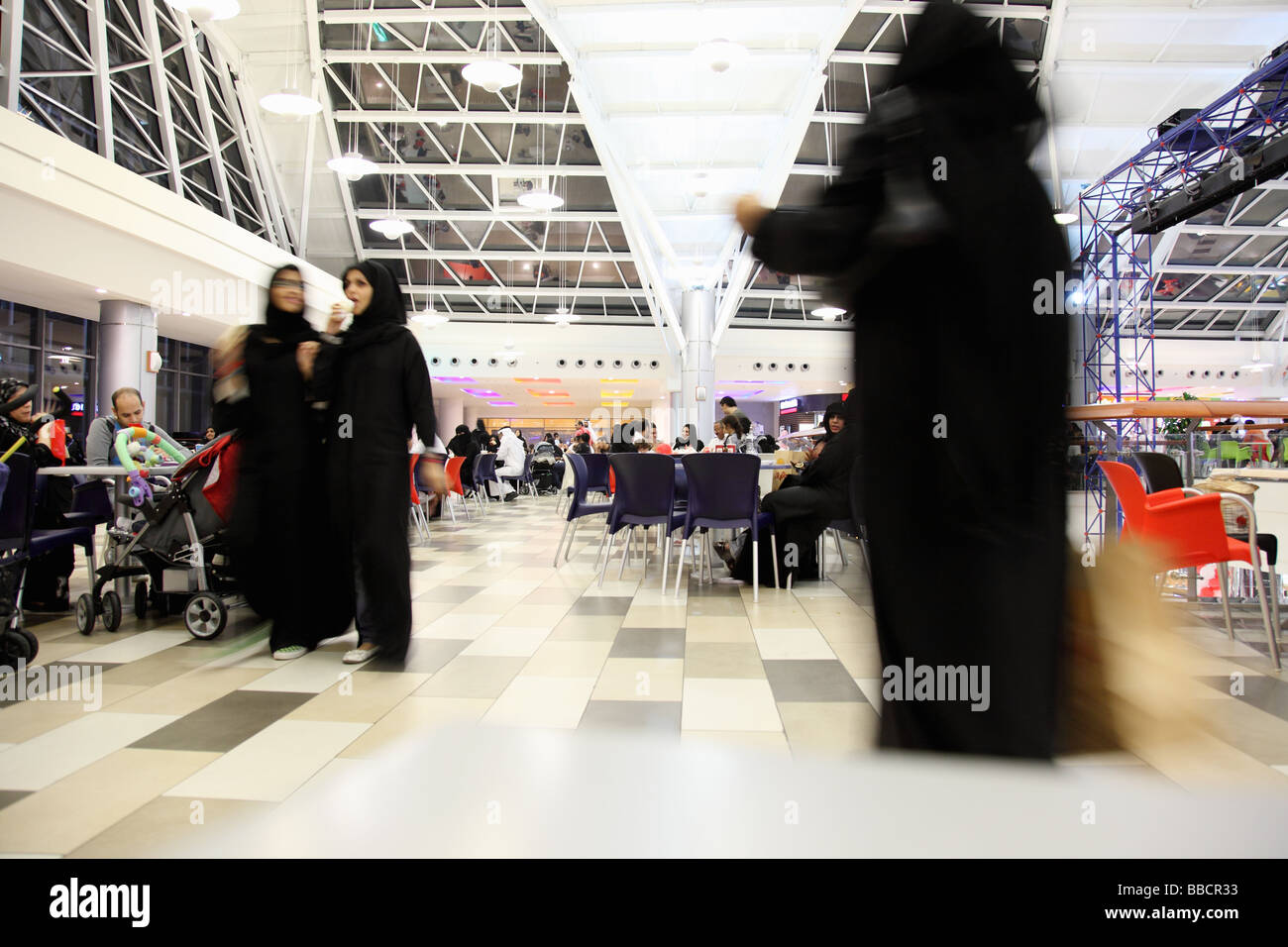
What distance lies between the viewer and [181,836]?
1.55ft

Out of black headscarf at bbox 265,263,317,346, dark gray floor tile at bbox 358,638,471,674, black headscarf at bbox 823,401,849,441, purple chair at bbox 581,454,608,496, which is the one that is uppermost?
black headscarf at bbox 265,263,317,346

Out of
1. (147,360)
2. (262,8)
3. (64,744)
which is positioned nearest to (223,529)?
(64,744)

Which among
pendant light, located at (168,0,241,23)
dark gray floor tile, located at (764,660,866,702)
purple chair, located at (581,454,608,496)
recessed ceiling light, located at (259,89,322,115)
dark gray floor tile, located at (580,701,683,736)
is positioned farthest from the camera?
recessed ceiling light, located at (259,89,322,115)

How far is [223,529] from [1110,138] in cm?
1793

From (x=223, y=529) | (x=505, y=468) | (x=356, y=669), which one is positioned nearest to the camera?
(x=356, y=669)

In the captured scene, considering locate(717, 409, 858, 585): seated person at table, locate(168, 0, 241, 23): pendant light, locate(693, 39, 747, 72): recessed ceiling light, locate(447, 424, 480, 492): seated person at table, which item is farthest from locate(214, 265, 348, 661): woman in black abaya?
locate(447, 424, 480, 492): seated person at table

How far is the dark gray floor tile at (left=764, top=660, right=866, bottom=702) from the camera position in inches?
110

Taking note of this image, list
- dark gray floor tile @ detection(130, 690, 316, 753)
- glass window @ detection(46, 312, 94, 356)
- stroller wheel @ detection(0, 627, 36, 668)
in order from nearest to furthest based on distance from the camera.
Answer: dark gray floor tile @ detection(130, 690, 316, 753)
stroller wheel @ detection(0, 627, 36, 668)
glass window @ detection(46, 312, 94, 356)

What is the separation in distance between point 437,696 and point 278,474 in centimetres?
126

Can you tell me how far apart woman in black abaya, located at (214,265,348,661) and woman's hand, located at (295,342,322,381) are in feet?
0.09

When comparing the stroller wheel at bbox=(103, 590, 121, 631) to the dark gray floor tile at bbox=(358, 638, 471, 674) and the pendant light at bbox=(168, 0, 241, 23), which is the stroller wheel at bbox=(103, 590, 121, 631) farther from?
the pendant light at bbox=(168, 0, 241, 23)

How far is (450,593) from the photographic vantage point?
491cm
